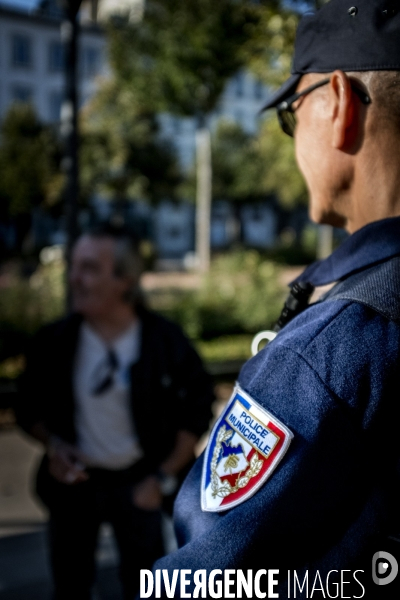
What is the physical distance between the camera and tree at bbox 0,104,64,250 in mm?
26156

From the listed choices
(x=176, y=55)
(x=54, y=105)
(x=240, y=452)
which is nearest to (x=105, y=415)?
(x=240, y=452)

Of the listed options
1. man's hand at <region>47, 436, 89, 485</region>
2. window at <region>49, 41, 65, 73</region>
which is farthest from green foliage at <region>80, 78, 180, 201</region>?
man's hand at <region>47, 436, 89, 485</region>

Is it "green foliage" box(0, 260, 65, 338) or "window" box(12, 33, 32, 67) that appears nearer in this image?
"green foliage" box(0, 260, 65, 338)

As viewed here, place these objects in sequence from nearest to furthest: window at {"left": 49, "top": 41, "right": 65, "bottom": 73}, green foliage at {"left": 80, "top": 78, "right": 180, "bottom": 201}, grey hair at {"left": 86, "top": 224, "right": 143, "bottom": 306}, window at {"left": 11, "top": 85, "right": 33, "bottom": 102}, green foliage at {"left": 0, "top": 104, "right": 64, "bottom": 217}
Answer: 1. grey hair at {"left": 86, "top": 224, "right": 143, "bottom": 306}
2. green foliage at {"left": 80, "top": 78, "right": 180, "bottom": 201}
3. green foliage at {"left": 0, "top": 104, "right": 64, "bottom": 217}
4. window at {"left": 11, "top": 85, "right": 33, "bottom": 102}
5. window at {"left": 49, "top": 41, "right": 65, "bottom": 73}

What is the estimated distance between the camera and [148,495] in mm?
2357

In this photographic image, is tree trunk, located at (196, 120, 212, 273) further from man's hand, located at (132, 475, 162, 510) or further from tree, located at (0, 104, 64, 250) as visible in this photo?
man's hand, located at (132, 475, 162, 510)

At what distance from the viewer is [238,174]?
111 ft

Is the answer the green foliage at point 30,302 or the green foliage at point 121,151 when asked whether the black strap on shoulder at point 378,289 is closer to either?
the green foliage at point 30,302

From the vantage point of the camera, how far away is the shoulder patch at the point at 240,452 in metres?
0.91

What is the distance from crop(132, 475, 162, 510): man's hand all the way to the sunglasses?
5.20 ft

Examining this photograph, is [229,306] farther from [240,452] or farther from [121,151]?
[121,151]

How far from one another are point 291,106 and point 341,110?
184mm

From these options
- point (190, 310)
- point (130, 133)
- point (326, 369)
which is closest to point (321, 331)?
point (326, 369)

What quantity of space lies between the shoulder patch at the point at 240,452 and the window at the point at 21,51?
41.8 metres
